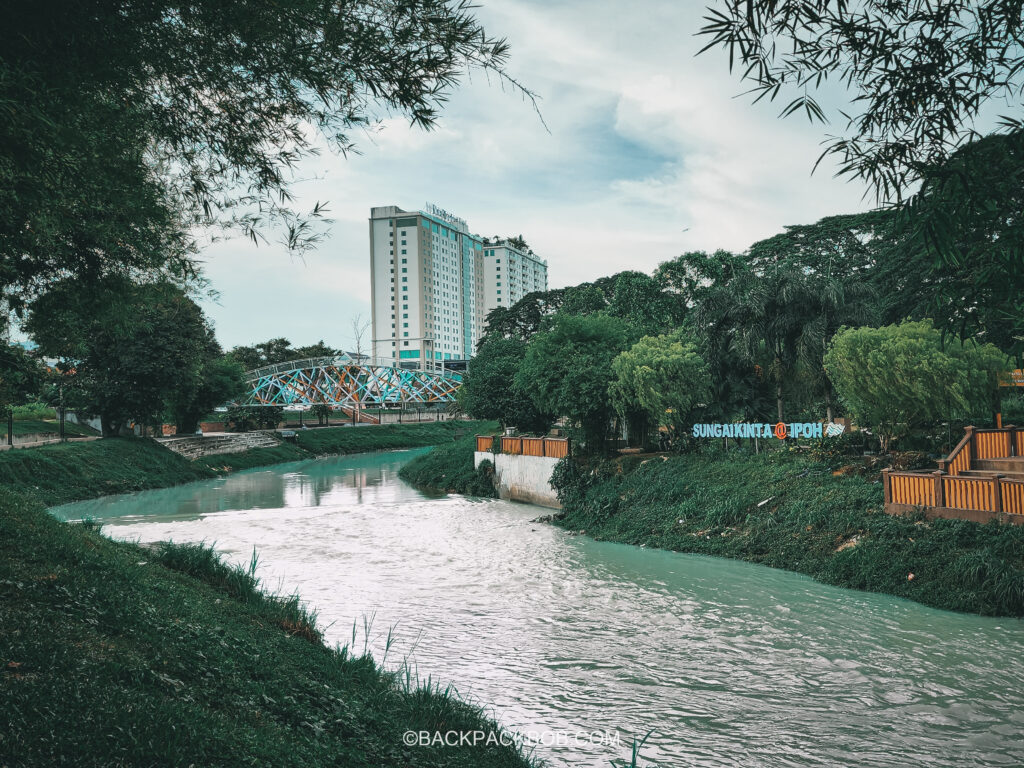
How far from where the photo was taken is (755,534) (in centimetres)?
1614

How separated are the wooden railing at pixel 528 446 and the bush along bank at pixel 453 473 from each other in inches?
41.5

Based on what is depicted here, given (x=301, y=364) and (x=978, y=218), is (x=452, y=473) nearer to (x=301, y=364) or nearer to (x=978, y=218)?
(x=978, y=218)

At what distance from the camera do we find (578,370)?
2295cm

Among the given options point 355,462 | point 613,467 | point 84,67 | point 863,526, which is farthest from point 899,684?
point 355,462

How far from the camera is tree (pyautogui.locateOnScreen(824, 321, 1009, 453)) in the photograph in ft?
50.5

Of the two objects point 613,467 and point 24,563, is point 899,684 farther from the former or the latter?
point 613,467

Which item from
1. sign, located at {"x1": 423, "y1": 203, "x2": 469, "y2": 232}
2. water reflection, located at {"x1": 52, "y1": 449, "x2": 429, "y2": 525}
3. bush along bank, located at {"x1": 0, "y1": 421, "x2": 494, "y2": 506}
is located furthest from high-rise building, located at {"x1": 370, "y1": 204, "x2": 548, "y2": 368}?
water reflection, located at {"x1": 52, "y1": 449, "x2": 429, "y2": 525}

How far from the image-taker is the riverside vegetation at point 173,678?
11.3 feet

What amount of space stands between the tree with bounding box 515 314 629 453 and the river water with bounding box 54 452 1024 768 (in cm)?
506

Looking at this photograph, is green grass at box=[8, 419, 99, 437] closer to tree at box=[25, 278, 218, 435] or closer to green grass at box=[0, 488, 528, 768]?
tree at box=[25, 278, 218, 435]

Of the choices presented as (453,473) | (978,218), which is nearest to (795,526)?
(978,218)

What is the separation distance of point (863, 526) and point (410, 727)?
441 inches

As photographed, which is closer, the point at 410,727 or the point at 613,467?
the point at 410,727

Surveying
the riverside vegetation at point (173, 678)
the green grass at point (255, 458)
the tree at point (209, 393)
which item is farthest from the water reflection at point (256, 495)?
the riverside vegetation at point (173, 678)
